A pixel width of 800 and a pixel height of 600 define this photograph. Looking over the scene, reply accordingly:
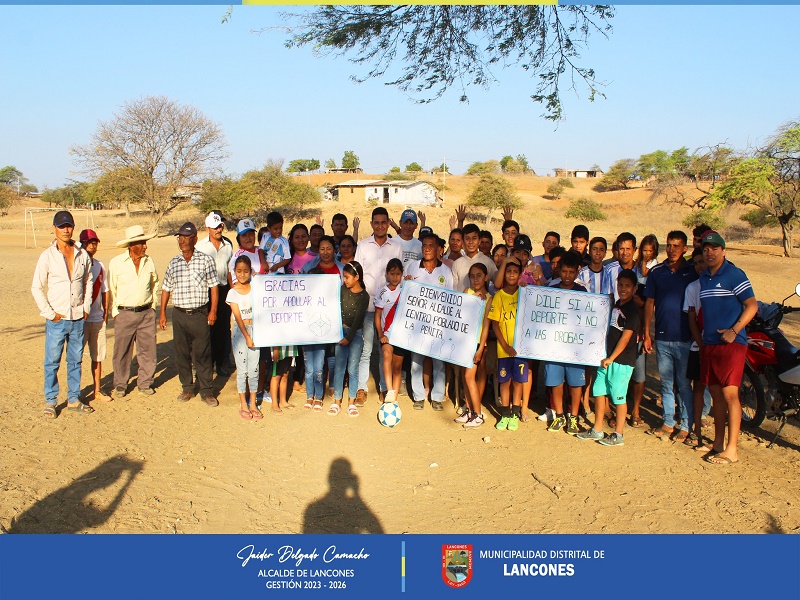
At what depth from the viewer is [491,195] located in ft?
165

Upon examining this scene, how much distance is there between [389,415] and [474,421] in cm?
100

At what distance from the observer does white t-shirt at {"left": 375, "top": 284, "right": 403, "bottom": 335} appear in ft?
24.1

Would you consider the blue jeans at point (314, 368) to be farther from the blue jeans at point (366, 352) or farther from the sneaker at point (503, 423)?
the sneaker at point (503, 423)

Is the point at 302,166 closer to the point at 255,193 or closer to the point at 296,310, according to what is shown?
the point at 255,193

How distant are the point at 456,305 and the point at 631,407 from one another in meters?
2.69

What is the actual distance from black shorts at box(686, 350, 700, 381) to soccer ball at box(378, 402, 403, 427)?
3.24 meters

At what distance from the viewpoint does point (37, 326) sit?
12.1m

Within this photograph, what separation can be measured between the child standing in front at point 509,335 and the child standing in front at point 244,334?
112 inches

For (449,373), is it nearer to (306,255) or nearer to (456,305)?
(456,305)

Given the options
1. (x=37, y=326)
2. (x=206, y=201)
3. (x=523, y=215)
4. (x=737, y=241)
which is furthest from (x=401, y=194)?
(x=37, y=326)

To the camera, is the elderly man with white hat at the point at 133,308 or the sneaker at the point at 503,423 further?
the elderly man with white hat at the point at 133,308

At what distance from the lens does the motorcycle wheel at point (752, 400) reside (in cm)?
654

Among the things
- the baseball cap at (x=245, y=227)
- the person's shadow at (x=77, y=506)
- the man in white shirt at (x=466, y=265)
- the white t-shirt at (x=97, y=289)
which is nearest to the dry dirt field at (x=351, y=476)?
the person's shadow at (x=77, y=506)

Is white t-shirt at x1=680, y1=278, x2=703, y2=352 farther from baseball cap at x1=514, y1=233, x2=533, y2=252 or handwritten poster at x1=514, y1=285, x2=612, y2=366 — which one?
baseball cap at x1=514, y1=233, x2=533, y2=252
